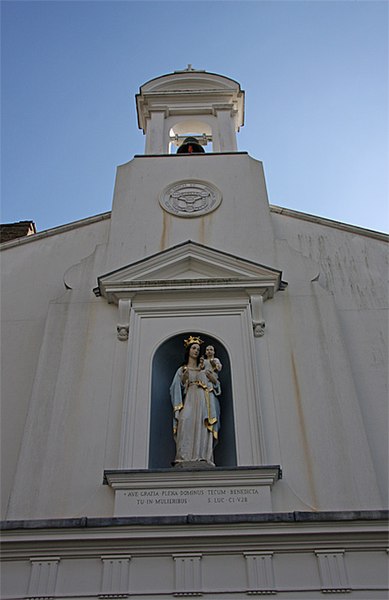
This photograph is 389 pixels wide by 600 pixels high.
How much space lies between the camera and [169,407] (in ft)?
31.3

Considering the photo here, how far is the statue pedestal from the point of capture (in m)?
7.61

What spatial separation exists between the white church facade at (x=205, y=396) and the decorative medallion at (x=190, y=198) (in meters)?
0.04

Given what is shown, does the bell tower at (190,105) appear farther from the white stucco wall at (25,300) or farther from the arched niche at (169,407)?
the arched niche at (169,407)

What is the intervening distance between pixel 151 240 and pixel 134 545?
215 inches

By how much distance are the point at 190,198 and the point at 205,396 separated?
4368 millimetres

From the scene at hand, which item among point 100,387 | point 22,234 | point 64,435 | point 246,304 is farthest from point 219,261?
point 22,234

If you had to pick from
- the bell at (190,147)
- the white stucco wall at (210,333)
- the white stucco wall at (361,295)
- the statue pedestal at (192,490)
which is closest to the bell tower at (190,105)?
the bell at (190,147)

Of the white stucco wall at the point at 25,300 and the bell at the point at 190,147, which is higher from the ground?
the bell at the point at 190,147

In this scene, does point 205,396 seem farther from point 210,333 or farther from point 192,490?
point 192,490

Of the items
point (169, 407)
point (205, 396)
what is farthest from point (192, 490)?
point (169, 407)

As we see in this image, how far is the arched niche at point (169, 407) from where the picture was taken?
8.86 m

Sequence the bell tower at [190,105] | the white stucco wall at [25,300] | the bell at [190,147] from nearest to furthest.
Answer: the white stucco wall at [25,300] → the bell at [190,147] → the bell tower at [190,105]

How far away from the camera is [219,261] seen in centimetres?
1048

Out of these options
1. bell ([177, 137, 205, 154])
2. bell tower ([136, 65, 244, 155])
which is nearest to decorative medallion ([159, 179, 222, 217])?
bell ([177, 137, 205, 154])
